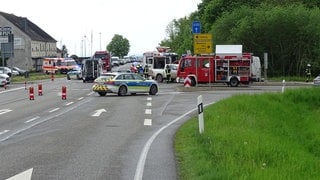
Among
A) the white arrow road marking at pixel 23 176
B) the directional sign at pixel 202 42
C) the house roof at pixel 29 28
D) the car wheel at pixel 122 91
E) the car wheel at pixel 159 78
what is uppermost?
the house roof at pixel 29 28

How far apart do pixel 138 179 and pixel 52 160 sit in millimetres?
2729

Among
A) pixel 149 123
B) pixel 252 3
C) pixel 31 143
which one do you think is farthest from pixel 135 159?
pixel 252 3

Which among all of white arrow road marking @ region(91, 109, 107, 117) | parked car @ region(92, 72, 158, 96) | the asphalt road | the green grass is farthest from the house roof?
the green grass

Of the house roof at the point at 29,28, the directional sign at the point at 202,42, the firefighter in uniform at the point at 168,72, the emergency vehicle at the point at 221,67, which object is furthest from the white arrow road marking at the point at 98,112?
the house roof at the point at 29,28

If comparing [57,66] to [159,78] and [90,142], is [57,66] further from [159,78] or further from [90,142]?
[90,142]

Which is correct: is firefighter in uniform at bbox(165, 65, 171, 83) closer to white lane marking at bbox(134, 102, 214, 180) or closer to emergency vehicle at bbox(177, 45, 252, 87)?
emergency vehicle at bbox(177, 45, 252, 87)

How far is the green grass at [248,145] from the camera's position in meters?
9.95

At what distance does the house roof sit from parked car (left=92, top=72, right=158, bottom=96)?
79.2 meters

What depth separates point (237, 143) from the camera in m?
13.0

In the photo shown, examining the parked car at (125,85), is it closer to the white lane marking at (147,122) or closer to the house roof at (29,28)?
the white lane marking at (147,122)

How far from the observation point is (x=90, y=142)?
1474cm

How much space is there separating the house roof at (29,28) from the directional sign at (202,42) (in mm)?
79591

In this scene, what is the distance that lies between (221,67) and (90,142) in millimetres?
29821

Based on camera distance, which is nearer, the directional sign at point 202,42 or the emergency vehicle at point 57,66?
the directional sign at point 202,42
